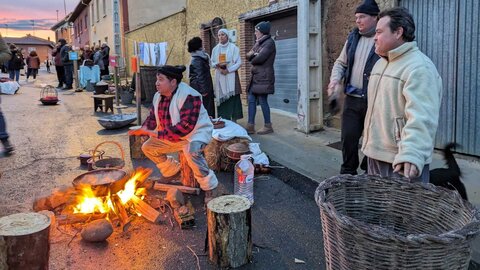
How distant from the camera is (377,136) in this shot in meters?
2.98

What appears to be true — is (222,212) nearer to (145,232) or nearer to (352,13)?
(145,232)

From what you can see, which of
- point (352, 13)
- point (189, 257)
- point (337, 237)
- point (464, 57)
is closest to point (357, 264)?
point (337, 237)

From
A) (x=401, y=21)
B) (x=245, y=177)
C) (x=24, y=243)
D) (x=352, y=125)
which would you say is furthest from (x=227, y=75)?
(x=24, y=243)

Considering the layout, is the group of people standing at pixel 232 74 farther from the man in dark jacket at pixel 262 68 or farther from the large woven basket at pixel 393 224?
the large woven basket at pixel 393 224

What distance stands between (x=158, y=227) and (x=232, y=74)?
4.62m

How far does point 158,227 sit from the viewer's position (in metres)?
4.09

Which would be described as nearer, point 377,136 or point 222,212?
point 377,136

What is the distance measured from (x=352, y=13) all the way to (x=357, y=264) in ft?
19.1

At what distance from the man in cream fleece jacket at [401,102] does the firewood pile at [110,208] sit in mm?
2013

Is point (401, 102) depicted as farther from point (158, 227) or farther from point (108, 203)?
point (108, 203)

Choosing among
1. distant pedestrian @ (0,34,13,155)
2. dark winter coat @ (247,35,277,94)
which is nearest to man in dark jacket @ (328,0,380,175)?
dark winter coat @ (247,35,277,94)

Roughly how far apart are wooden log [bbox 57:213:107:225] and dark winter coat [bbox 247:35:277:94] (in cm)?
426

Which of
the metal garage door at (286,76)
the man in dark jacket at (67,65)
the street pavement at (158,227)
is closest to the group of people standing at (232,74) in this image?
the metal garage door at (286,76)

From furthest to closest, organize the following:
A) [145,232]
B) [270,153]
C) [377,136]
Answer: [270,153] < [145,232] < [377,136]
